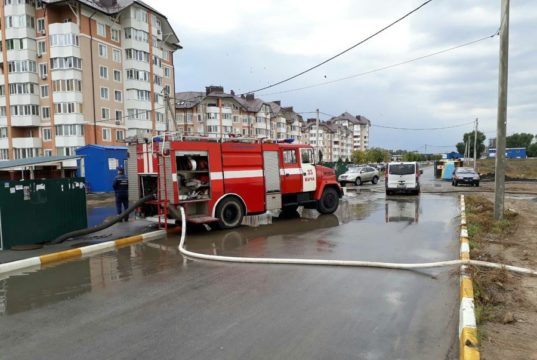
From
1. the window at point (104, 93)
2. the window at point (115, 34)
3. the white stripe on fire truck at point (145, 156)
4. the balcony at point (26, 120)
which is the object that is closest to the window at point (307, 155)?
the white stripe on fire truck at point (145, 156)

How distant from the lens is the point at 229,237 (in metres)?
10.5

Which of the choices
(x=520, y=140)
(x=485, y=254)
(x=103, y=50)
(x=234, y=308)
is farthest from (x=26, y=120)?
(x=520, y=140)

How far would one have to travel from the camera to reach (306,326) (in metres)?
4.49

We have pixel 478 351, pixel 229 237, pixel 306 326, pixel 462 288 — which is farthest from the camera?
pixel 229 237

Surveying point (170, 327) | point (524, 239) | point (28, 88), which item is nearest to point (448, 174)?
point (524, 239)

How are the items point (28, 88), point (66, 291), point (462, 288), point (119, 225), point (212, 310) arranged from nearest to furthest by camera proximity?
point (212, 310) → point (462, 288) → point (66, 291) → point (119, 225) → point (28, 88)

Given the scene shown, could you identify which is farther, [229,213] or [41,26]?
[41,26]

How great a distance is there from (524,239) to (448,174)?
38.1 meters

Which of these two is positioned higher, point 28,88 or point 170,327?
point 28,88

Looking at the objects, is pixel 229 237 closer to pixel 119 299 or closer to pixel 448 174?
pixel 119 299

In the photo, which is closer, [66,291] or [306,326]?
[306,326]

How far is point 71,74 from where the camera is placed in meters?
45.3

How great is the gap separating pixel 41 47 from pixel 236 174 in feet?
153

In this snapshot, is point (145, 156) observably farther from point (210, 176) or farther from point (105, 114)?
point (105, 114)
